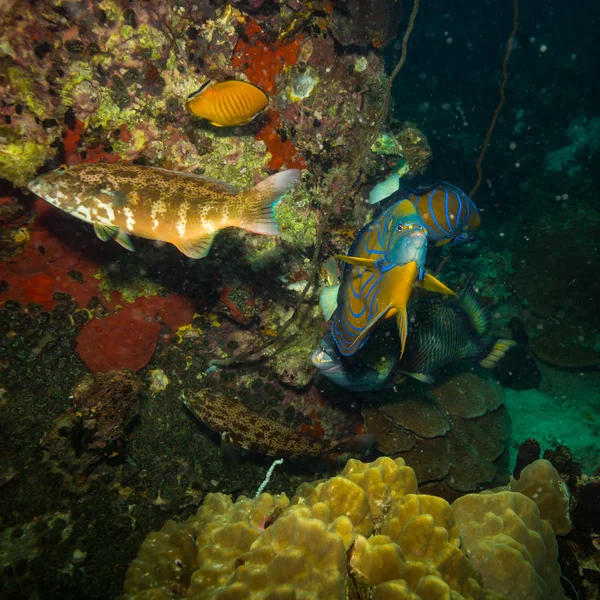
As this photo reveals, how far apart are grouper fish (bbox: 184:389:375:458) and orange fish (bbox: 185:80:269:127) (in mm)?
3036

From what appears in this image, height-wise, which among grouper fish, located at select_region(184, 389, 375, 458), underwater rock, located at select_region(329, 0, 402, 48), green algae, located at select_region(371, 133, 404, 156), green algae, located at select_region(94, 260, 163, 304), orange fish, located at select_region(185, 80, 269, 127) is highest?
underwater rock, located at select_region(329, 0, 402, 48)

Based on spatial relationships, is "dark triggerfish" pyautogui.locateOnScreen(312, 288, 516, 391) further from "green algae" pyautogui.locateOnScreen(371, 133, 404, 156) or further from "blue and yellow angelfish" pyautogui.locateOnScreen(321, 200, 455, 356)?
"green algae" pyautogui.locateOnScreen(371, 133, 404, 156)

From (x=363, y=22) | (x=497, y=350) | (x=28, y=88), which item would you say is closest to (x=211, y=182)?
(x=28, y=88)

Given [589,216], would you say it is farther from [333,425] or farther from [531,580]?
[531,580]

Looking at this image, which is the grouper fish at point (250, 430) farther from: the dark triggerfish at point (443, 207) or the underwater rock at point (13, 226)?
the dark triggerfish at point (443, 207)

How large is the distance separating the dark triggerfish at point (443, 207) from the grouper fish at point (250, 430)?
8.43ft

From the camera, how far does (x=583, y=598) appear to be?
3.37 metres

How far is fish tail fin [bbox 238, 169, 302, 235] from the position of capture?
2.92 metres

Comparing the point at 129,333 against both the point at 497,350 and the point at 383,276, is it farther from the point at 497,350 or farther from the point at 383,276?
the point at 497,350

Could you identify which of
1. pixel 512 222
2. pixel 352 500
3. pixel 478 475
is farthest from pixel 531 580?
pixel 512 222

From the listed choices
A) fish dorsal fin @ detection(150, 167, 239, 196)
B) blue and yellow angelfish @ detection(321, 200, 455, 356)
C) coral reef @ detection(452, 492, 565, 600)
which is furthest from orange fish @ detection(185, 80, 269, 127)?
coral reef @ detection(452, 492, 565, 600)

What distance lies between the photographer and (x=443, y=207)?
147 inches

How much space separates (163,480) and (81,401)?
4.15ft

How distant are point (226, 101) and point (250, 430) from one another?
11.5 ft
